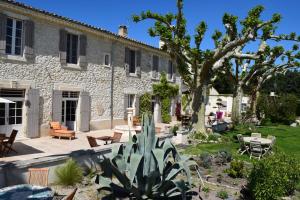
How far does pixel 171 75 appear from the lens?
89.5 ft

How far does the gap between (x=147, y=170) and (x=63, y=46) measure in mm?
11468

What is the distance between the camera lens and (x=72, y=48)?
1695 centimetres

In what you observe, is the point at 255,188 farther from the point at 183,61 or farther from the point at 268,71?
the point at 268,71

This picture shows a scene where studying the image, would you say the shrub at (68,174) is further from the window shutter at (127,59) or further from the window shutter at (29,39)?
the window shutter at (127,59)

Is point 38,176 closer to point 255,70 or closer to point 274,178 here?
point 274,178

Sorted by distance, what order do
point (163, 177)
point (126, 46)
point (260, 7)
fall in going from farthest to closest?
point (126, 46), point (260, 7), point (163, 177)

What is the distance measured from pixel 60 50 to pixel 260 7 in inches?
390

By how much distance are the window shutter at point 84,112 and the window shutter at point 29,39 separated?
3968 millimetres

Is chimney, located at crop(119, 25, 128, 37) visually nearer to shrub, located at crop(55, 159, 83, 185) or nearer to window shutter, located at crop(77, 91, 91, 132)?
window shutter, located at crop(77, 91, 91, 132)

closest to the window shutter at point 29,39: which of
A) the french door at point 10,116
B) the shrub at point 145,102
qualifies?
the french door at point 10,116

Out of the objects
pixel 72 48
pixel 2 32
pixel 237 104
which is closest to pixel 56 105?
pixel 72 48

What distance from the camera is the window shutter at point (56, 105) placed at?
618 inches

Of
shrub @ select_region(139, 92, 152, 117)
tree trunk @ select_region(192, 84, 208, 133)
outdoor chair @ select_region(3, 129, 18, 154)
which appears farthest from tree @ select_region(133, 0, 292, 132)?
outdoor chair @ select_region(3, 129, 18, 154)

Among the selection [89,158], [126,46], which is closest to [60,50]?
[126,46]
